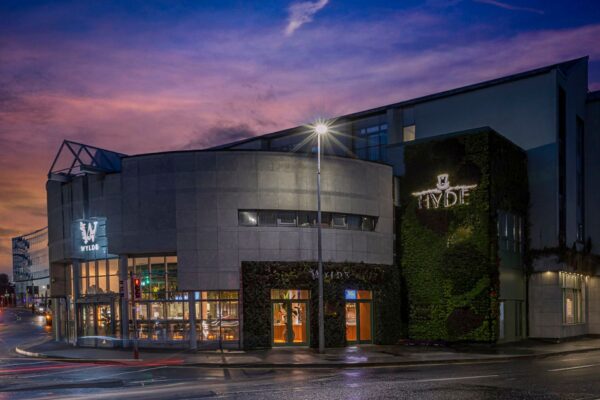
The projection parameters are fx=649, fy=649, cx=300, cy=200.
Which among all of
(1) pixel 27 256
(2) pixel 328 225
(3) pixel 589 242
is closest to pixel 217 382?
(2) pixel 328 225

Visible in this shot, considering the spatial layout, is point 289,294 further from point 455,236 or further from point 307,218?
point 455,236

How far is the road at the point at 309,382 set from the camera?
17.0 metres

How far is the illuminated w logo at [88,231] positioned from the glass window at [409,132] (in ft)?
69.6

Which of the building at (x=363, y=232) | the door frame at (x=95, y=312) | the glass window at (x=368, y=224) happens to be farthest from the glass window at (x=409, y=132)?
the door frame at (x=95, y=312)

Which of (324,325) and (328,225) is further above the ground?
(328,225)

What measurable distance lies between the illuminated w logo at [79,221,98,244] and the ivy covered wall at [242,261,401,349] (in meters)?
9.05

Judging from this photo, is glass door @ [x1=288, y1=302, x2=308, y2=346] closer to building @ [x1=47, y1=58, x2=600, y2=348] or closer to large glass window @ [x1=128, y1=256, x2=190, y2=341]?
building @ [x1=47, y1=58, x2=600, y2=348]

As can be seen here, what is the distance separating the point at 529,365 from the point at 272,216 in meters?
14.4

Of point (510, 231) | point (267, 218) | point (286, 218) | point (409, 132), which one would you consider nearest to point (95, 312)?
point (267, 218)

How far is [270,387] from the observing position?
1864 centimetres

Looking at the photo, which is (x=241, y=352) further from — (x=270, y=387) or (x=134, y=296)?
(x=270, y=387)

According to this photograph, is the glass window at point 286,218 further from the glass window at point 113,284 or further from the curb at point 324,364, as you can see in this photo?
the glass window at point 113,284

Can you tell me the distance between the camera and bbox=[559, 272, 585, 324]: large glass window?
41125mm

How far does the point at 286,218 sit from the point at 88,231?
11.2m
